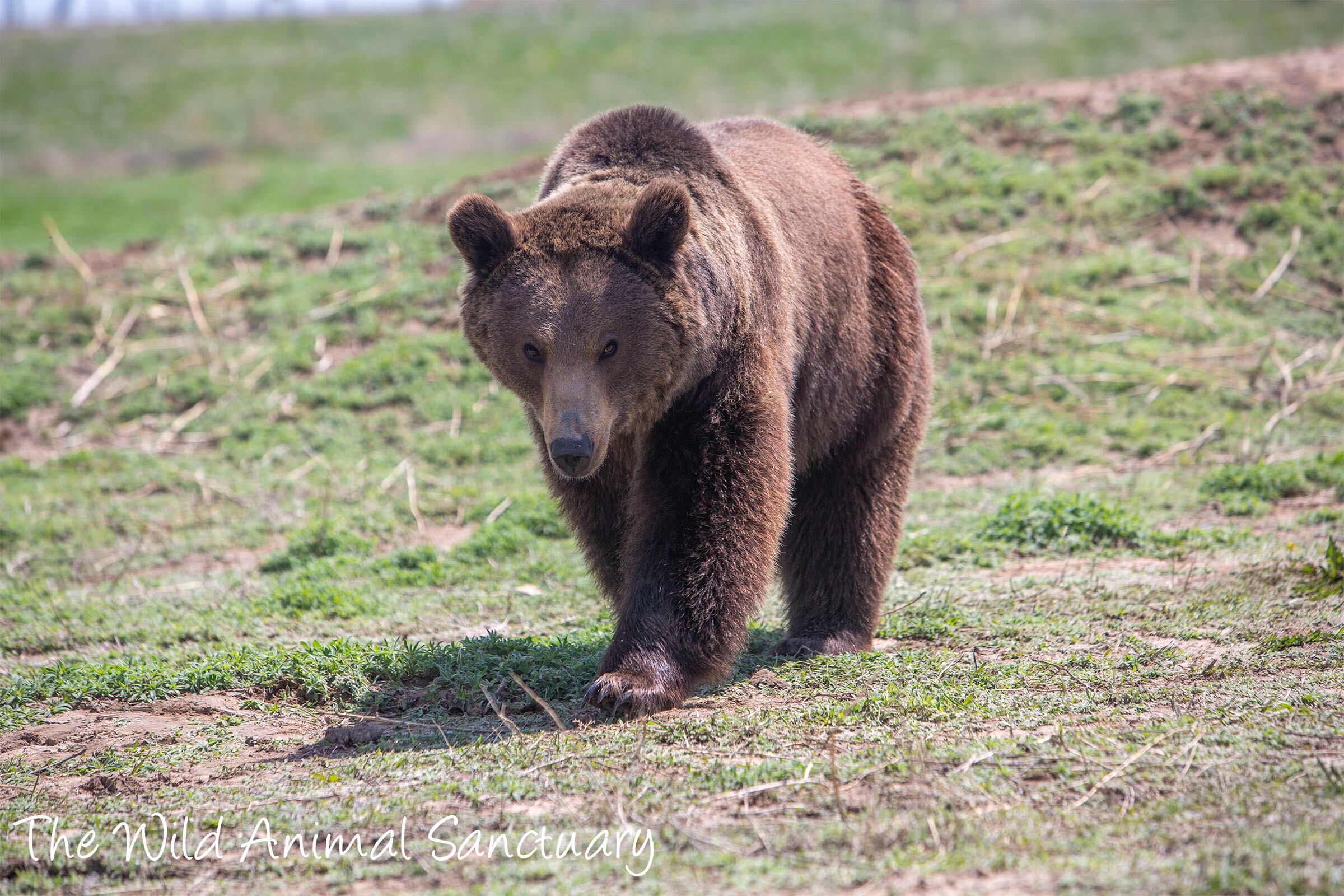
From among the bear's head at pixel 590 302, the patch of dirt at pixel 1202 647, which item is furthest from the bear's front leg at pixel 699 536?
the patch of dirt at pixel 1202 647

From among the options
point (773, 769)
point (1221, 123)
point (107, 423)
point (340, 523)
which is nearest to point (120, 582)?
point (340, 523)

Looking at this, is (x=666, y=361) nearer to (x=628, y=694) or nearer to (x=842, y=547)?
(x=628, y=694)

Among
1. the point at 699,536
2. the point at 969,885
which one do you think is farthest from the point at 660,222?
the point at 969,885

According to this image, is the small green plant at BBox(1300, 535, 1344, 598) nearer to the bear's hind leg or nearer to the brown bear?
the bear's hind leg

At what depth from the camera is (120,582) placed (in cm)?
771

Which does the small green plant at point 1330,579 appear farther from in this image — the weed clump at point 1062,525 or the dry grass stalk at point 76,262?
the dry grass stalk at point 76,262

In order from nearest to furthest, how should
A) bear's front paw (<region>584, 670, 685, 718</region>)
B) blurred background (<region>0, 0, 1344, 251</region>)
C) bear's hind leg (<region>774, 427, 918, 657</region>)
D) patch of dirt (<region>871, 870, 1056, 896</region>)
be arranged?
patch of dirt (<region>871, 870, 1056, 896</region>) < bear's front paw (<region>584, 670, 685, 718</region>) < bear's hind leg (<region>774, 427, 918, 657</region>) < blurred background (<region>0, 0, 1344, 251</region>)

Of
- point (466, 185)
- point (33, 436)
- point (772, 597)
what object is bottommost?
point (772, 597)

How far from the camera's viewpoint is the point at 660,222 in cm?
464

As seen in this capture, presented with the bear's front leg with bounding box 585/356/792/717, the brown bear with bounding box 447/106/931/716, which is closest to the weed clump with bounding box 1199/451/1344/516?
the brown bear with bounding box 447/106/931/716

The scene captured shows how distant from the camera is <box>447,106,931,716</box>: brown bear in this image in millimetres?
4645

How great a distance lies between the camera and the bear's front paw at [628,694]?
180 inches

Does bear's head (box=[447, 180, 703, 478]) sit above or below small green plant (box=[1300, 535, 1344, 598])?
above

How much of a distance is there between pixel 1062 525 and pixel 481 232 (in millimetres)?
4193
